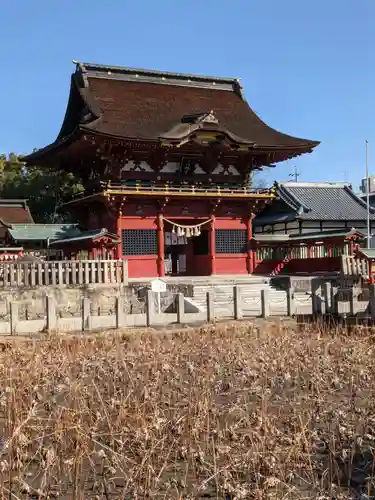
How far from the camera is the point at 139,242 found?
79.5 ft

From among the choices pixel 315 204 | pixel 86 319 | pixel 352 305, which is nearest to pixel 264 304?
pixel 352 305

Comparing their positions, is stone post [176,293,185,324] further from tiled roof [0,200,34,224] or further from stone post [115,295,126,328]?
tiled roof [0,200,34,224]

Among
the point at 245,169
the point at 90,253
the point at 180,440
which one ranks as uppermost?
the point at 245,169

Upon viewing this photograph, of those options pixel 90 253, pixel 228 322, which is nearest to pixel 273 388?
pixel 228 322

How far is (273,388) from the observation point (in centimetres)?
823

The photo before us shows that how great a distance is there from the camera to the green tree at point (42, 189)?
43469 millimetres

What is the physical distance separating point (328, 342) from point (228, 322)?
3801mm

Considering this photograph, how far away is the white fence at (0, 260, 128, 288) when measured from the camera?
17.8 metres

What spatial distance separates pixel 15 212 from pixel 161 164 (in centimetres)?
1646

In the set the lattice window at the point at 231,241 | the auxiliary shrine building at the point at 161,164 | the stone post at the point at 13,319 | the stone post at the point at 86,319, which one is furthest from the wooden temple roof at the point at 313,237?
the stone post at the point at 13,319

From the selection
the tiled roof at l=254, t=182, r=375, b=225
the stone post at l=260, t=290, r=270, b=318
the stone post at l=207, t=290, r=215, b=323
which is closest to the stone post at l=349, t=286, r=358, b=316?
the stone post at l=260, t=290, r=270, b=318

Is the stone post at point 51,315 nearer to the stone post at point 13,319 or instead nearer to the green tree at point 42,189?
the stone post at point 13,319

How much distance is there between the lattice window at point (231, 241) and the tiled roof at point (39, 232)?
8274 millimetres

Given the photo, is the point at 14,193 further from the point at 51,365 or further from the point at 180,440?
the point at 180,440
